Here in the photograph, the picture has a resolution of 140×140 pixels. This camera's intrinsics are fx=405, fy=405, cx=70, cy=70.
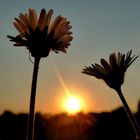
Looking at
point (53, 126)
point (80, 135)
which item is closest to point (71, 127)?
point (80, 135)

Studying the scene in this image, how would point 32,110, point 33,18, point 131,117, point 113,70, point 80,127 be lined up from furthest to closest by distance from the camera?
1. point 80,127
2. point 113,70
3. point 33,18
4. point 131,117
5. point 32,110

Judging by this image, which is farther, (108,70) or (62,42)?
(108,70)

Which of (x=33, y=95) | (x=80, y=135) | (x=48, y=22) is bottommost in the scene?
(x=33, y=95)

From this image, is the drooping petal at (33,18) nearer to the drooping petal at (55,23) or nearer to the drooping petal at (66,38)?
the drooping petal at (55,23)

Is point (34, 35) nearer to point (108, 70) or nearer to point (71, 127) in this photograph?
point (108, 70)

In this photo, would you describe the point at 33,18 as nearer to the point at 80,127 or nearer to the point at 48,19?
the point at 48,19

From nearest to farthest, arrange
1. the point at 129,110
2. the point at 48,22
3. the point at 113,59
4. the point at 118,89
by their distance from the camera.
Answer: the point at 129,110 → the point at 48,22 → the point at 118,89 → the point at 113,59

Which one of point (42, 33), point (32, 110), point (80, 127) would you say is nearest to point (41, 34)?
point (42, 33)

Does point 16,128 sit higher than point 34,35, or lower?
higher
